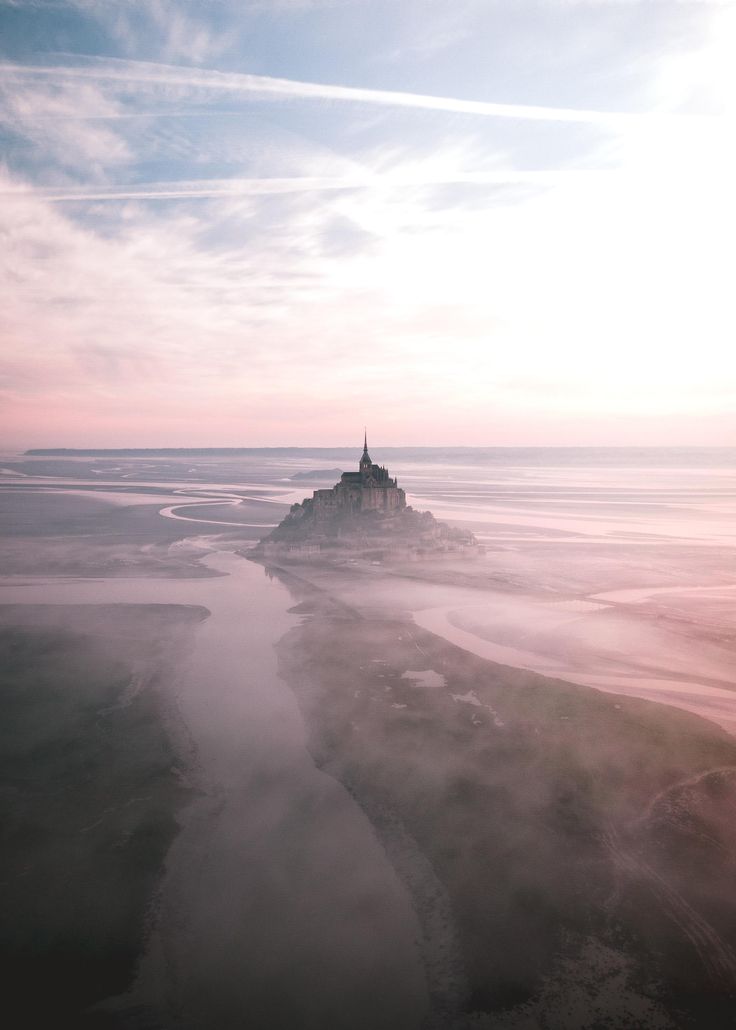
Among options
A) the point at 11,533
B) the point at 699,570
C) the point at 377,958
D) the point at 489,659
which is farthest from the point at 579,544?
the point at 11,533

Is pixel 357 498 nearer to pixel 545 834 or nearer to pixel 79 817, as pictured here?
pixel 79 817

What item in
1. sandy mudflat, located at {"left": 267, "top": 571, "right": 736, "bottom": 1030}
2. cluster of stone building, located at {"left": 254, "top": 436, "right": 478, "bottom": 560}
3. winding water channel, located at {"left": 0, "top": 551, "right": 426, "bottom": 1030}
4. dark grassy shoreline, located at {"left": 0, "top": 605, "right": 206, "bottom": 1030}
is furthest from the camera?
cluster of stone building, located at {"left": 254, "top": 436, "right": 478, "bottom": 560}

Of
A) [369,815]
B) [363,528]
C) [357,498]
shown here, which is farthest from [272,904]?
[357,498]

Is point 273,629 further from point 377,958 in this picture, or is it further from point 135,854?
point 377,958

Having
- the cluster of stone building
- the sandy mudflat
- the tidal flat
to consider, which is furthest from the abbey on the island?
the sandy mudflat

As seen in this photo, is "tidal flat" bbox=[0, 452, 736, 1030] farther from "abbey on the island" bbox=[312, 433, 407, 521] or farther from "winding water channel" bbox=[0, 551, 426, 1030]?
"abbey on the island" bbox=[312, 433, 407, 521]

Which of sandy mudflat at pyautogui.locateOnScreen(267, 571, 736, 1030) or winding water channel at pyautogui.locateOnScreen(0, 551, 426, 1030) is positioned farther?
sandy mudflat at pyautogui.locateOnScreen(267, 571, 736, 1030)

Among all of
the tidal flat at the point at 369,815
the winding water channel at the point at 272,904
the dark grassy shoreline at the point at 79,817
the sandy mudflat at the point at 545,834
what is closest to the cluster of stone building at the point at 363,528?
the tidal flat at the point at 369,815
